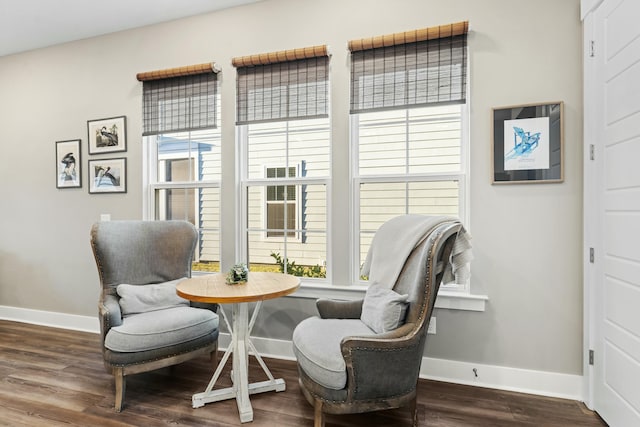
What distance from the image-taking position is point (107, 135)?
337cm

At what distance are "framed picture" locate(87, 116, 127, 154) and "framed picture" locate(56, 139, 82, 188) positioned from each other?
0.67 ft

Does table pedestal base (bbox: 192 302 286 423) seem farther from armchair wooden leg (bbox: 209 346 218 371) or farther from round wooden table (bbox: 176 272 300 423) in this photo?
armchair wooden leg (bbox: 209 346 218 371)

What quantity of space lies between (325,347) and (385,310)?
37 centimetres

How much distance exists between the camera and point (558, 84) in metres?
2.24

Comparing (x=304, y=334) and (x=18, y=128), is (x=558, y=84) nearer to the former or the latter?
(x=304, y=334)

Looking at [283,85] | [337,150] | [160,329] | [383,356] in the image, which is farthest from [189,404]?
[283,85]

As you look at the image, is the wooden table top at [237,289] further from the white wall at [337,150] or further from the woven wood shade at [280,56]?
the woven wood shade at [280,56]

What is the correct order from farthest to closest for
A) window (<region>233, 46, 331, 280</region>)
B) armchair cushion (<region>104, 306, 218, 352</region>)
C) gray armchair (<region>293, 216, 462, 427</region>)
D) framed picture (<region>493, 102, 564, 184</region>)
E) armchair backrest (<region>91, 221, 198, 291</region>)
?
window (<region>233, 46, 331, 280</region>)
armchair backrest (<region>91, 221, 198, 291</region>)
framed picture (<region>493, 102, 564, 184</region>)
armchair cushion (<region>104, 306, 218, 352</region>)
gray armchair (<region>293, 216, 462, 427</region>)

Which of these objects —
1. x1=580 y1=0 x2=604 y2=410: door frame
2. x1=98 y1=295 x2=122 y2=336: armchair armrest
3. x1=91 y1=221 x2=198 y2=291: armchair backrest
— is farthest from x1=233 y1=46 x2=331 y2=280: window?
x1=580 y1=0 x2=604 y2=410: door frame

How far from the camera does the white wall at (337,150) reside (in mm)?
2250

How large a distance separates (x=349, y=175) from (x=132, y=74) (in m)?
2.32

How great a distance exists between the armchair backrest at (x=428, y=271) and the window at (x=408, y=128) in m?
0.74

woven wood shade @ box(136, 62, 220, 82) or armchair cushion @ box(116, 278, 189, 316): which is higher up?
woven wood shade @ box(136, 62, 220, 82)

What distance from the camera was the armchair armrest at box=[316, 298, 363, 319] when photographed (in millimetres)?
2275
